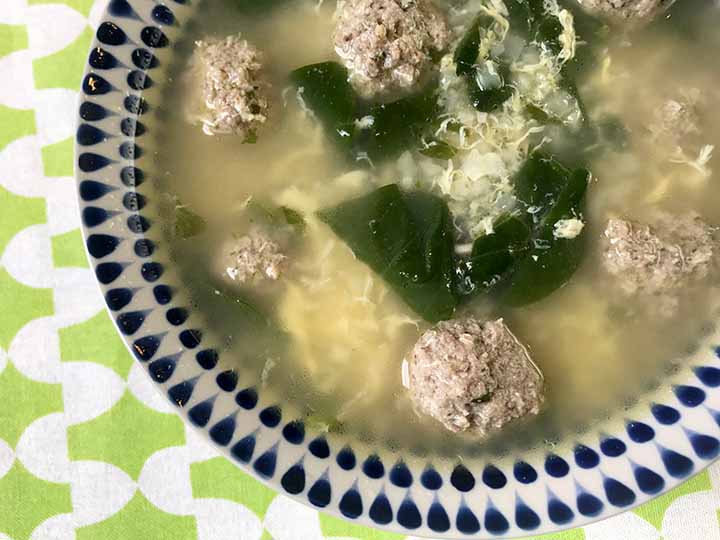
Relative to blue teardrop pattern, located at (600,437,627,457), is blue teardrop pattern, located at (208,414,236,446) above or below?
below

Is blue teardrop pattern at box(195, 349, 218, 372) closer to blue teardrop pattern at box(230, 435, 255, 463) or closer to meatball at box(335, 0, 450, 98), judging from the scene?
blue teardrop pattern at box(230, 435, 255, 463)

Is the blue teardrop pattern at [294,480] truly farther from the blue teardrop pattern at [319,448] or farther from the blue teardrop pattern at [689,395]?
the blue teardrop pattern at [689,395]

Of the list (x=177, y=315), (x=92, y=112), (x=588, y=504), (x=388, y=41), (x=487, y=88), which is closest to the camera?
(x=588, y=504)

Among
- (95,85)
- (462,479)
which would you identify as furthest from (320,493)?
(95,85)

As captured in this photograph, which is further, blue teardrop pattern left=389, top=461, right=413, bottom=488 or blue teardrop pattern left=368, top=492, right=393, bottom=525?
blue teardrop pattern left=389, top=461, right=413, bottom=488

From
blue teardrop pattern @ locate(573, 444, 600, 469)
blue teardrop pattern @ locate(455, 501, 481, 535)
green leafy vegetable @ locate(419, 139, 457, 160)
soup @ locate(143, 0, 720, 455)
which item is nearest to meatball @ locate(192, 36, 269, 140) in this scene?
soup @ locate(143, 0, 720, 455)

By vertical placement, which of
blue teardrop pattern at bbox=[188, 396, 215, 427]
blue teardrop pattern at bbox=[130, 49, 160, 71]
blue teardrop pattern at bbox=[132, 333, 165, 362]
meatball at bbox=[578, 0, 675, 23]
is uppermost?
meatball at bbox=[578, 0, 675, 23]

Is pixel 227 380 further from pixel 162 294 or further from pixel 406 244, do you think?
pixel 406 244

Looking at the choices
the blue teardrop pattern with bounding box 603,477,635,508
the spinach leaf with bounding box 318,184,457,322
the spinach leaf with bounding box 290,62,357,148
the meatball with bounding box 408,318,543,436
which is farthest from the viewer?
the spinach leaf with bounding box 290,62,357,148
